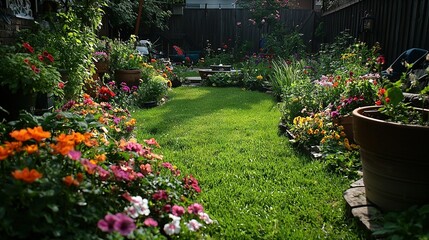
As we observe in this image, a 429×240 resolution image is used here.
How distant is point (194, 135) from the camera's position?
14.0 ft

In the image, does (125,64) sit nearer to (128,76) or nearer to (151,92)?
(128,76)

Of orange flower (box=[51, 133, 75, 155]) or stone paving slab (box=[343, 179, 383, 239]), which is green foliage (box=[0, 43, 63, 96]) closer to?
orange flower (box=[51, 133, 75, 155])

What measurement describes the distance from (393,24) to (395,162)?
4779 mm

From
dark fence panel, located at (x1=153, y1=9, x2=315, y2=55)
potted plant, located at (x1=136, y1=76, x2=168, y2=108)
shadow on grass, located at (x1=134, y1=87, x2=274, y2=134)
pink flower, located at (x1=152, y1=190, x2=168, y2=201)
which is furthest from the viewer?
dark fence panel, located at (x1=153, y1=9, x2=315, y2=55)

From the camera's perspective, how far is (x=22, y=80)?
9.11ft

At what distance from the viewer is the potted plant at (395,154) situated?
6.26 feet

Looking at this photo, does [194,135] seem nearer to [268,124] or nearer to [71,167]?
[268,124]

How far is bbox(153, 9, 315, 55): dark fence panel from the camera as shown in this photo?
545 inches

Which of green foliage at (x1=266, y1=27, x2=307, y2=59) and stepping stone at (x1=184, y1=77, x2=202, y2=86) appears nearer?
stepping stone at (x1=184, y1=77, x2=202, y2=86)

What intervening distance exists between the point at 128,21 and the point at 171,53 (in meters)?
3.32

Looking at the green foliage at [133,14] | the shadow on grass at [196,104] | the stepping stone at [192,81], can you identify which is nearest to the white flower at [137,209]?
the shadow on grass at [196,104]

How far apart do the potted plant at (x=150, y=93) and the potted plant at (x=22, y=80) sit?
295 cm

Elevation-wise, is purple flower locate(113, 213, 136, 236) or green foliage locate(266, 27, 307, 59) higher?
green foliage locate(266, 27, 307, 59)

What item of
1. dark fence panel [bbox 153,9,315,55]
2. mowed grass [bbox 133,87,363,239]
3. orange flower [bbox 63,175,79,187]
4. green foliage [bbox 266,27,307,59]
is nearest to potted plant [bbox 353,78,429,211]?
mowed grass [bbox 133,87,363,239]
